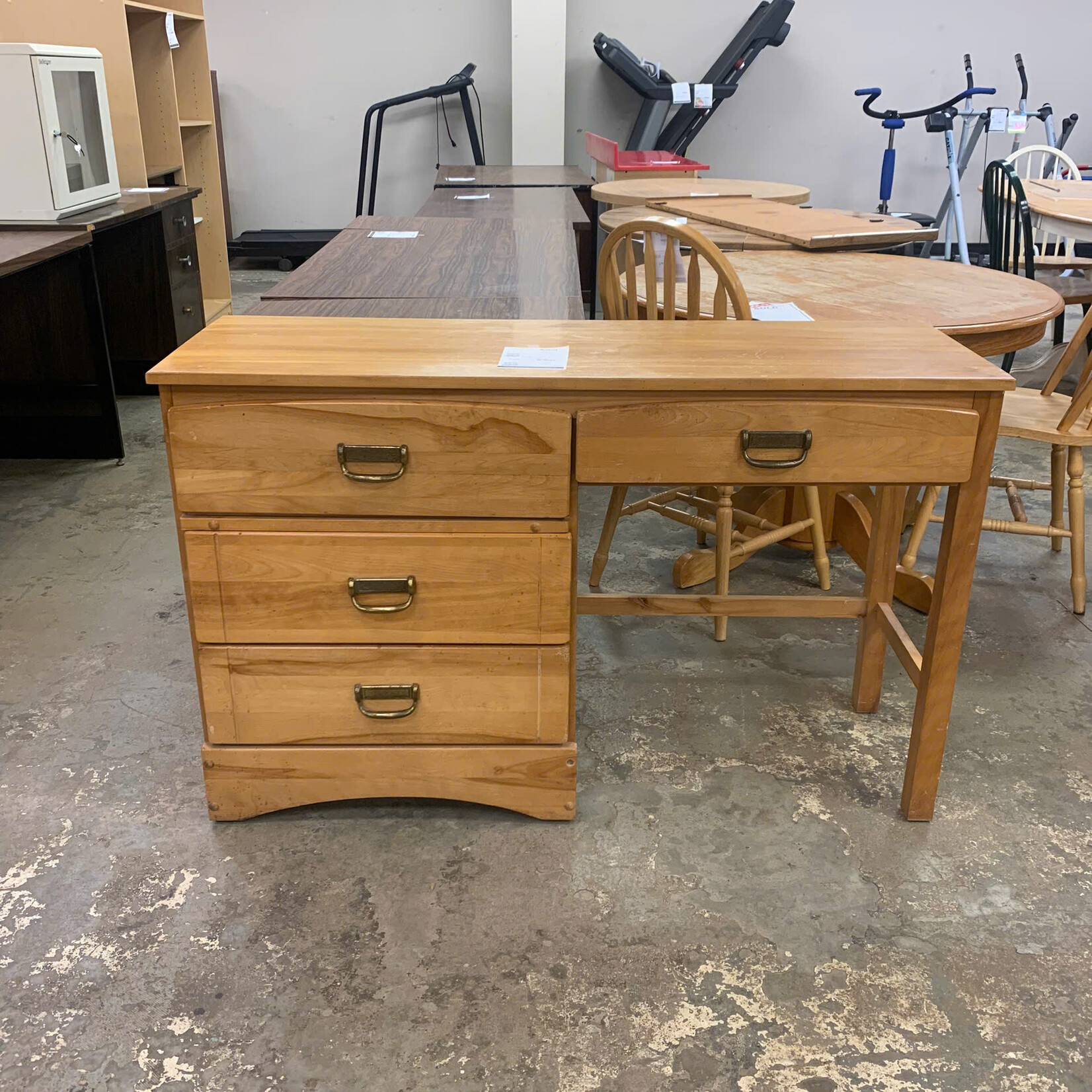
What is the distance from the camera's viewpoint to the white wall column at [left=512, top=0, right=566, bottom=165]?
244 inches

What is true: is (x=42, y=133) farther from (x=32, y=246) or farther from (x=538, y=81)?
(x=538, y=81)

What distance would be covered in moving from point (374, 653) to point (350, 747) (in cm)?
19

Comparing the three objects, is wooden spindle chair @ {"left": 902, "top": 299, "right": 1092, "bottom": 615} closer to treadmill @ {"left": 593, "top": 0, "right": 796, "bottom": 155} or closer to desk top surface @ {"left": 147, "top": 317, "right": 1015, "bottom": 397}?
desk top surface @ {"left": 147, "top": 317, "right": 1015, "bottom": 397}

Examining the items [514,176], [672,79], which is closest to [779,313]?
[514,176]

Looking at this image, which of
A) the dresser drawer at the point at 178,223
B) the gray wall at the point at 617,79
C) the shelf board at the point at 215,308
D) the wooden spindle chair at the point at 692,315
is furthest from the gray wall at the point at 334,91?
the wooden spindle chair at the point at 692,315

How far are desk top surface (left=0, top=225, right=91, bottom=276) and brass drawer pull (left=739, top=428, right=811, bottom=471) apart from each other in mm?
2046

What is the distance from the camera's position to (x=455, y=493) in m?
1.47

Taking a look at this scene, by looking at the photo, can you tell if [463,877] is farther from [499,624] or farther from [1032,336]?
[1032,336]

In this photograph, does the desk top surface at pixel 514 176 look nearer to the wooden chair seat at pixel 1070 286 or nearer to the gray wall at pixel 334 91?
A: the gray wall at pixel 334 91

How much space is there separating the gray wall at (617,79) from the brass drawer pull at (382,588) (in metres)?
6.07

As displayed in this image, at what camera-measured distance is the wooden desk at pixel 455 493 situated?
4.67 ft

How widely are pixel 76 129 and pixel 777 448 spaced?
9.94ft

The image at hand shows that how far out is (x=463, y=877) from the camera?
1598 millimetres

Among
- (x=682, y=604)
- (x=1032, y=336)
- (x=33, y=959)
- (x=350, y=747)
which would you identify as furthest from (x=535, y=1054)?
(x=1032, y=336)
